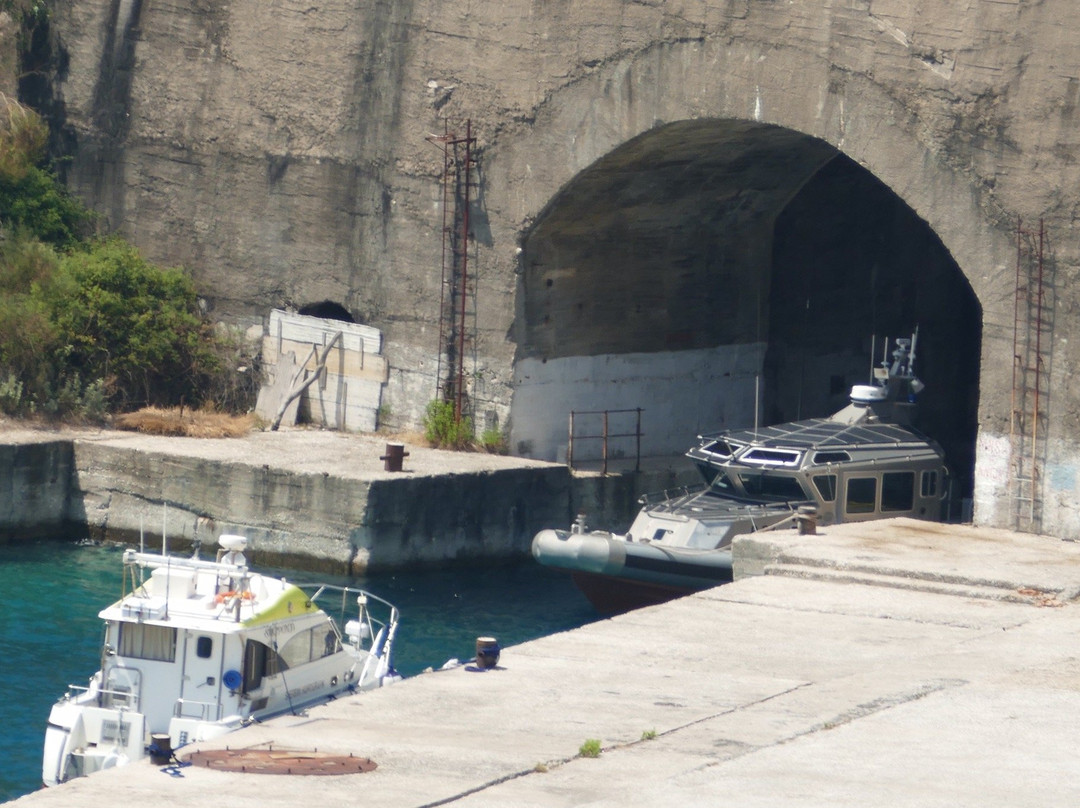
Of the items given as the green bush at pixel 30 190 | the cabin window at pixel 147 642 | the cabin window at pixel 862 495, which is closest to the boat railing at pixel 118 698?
the cabin window at pixel 147 642

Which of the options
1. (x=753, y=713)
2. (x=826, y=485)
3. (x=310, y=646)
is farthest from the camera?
(x=826, y=485)

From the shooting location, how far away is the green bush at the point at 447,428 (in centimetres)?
2422

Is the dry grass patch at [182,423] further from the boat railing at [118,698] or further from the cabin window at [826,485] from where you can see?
the boat railing at [118,698]

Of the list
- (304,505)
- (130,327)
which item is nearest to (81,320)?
(130,327)

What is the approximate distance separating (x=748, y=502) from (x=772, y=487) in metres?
0.32

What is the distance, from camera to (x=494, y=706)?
13242mm

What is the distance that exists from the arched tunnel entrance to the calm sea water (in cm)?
265

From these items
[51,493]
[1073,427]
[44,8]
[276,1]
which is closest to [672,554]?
[1073,427]

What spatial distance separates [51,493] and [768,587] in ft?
32.9

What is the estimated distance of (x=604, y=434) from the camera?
24.8 m

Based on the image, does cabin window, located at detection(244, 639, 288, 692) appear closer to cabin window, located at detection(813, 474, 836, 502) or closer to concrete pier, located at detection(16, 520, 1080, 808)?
concrete pier, located at detection(16, 520, 1080, 808)

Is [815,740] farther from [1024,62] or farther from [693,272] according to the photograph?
[693,272]

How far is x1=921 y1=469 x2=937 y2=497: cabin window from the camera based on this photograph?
21703mm

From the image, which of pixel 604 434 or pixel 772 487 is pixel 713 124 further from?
pixel 604 434
